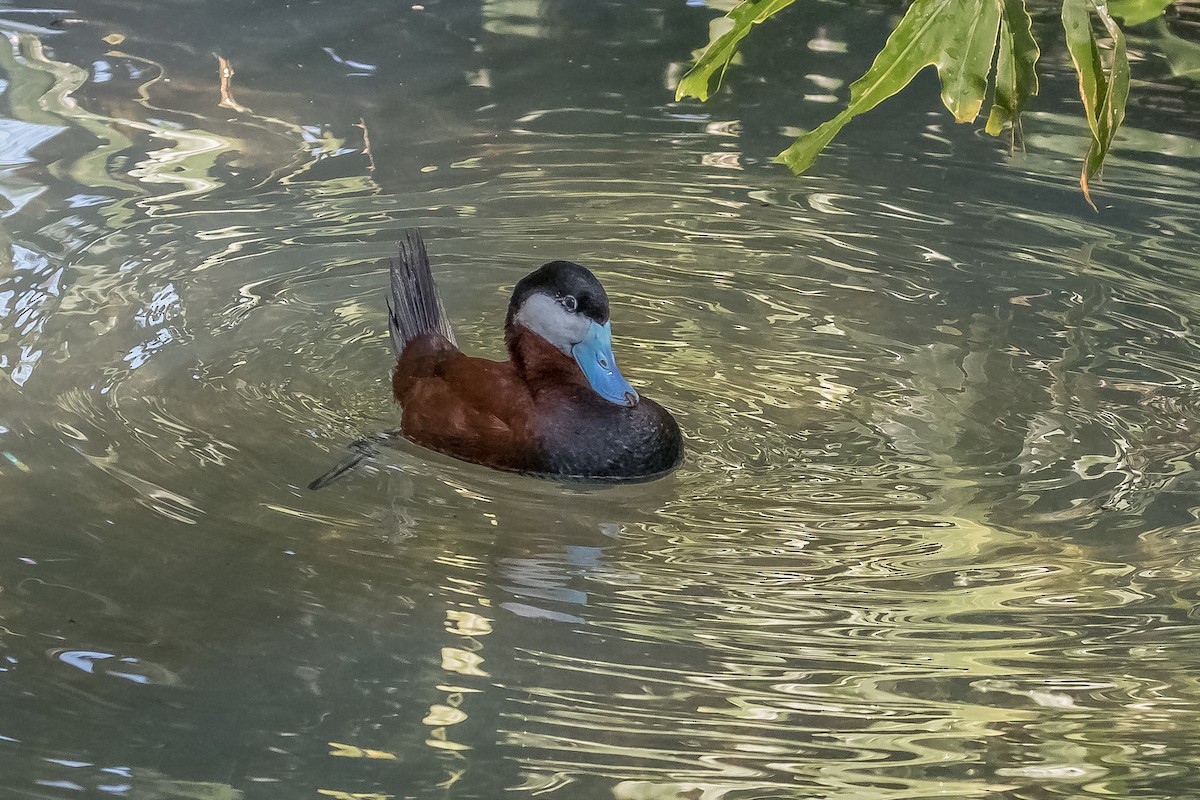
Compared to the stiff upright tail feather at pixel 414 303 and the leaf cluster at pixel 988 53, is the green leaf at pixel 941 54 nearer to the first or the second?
the leaf cluster at pixel 988 53

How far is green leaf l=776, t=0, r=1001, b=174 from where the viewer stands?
127cm

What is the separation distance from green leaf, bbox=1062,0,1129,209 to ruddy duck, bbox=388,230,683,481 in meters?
1.67

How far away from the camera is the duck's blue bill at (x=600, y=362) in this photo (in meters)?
2.97

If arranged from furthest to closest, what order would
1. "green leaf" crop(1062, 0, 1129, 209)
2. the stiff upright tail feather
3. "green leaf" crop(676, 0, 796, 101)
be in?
the stiff upright tail feather
"green leaf" crop(676, 0, 796, 101)
"green leaf" crop(1062, 0, 1129, 209)

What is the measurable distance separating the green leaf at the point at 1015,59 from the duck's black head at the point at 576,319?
161 cm

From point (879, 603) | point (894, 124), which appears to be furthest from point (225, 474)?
point (894, 124)

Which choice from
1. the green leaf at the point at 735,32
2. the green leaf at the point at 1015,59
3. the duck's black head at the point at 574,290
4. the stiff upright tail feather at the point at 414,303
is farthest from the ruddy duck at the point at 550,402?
the green leaf at the point at 1015,59

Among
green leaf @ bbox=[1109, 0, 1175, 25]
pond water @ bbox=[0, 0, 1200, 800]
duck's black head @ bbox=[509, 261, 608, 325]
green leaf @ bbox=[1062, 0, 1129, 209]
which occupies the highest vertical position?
green leaf @ bbox=[1109, 0, 1175, 25]

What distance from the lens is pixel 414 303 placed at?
10.8ft

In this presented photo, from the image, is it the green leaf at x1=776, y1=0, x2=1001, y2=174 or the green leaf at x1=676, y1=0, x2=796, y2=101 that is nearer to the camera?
the green leaf at x1=776, y1=0, x2=1001, y2=174

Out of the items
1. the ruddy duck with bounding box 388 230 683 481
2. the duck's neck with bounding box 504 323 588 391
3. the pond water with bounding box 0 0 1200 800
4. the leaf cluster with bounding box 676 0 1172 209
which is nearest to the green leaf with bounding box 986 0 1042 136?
the leaf cluster with bounding box 676 0 1172 209

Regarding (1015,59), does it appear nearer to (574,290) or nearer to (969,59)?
(969,59)

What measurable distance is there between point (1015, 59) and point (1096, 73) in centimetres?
8

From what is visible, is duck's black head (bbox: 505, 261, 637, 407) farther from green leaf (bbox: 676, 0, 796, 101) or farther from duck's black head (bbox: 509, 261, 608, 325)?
green leaf (bbox: 676, 0, 796, 101)
